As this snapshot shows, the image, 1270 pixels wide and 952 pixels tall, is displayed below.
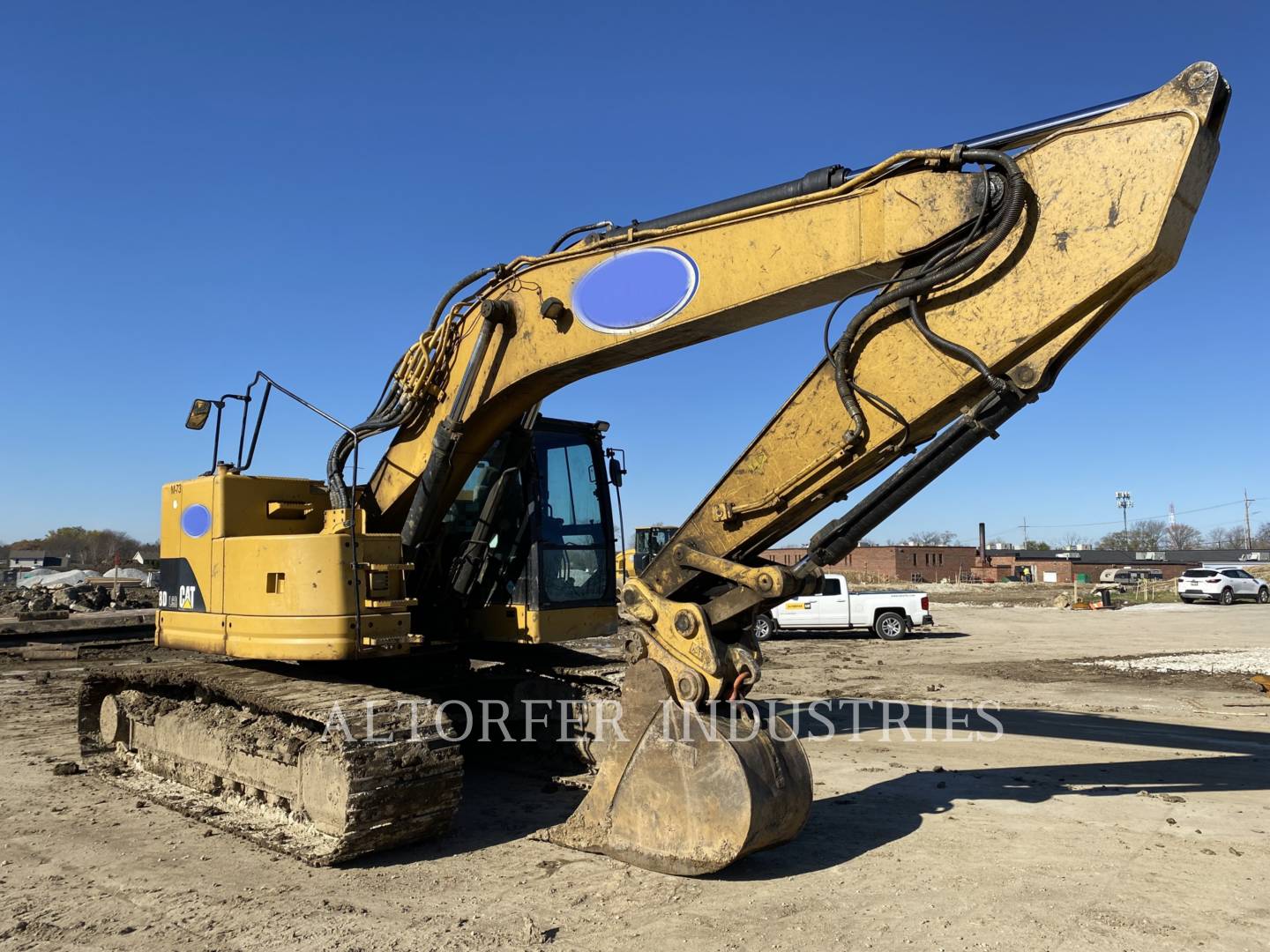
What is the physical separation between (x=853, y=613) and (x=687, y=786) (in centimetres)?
1824

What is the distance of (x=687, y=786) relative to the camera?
199 inches

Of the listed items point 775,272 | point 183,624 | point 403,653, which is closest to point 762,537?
point 775,272

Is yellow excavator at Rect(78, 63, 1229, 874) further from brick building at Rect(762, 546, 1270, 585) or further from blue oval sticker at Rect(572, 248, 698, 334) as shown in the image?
brick building at Rect(762, 546, 1270, 585)

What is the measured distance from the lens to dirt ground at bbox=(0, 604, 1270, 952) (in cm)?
451

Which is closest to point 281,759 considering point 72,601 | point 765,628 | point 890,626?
point 765,628

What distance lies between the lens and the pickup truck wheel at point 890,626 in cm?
2270

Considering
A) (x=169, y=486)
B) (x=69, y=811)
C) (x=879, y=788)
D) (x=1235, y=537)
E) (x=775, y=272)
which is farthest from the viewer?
(x=1235, y=537)

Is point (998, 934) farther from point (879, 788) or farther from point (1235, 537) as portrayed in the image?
point (1235, 537)

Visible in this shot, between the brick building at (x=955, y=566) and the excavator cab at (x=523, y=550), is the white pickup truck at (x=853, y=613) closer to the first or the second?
Answer: the excavator cab at (x=523, y=550)

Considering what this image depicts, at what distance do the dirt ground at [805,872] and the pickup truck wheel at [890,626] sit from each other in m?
13.3

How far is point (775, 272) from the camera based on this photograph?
16.5 feet

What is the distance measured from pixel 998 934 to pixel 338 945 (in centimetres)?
305

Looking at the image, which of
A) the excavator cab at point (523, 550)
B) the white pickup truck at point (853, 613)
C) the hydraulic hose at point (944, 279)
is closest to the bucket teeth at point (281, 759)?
the excavator cab at point (523, 550)

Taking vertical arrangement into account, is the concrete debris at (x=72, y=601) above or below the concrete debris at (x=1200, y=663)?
above
